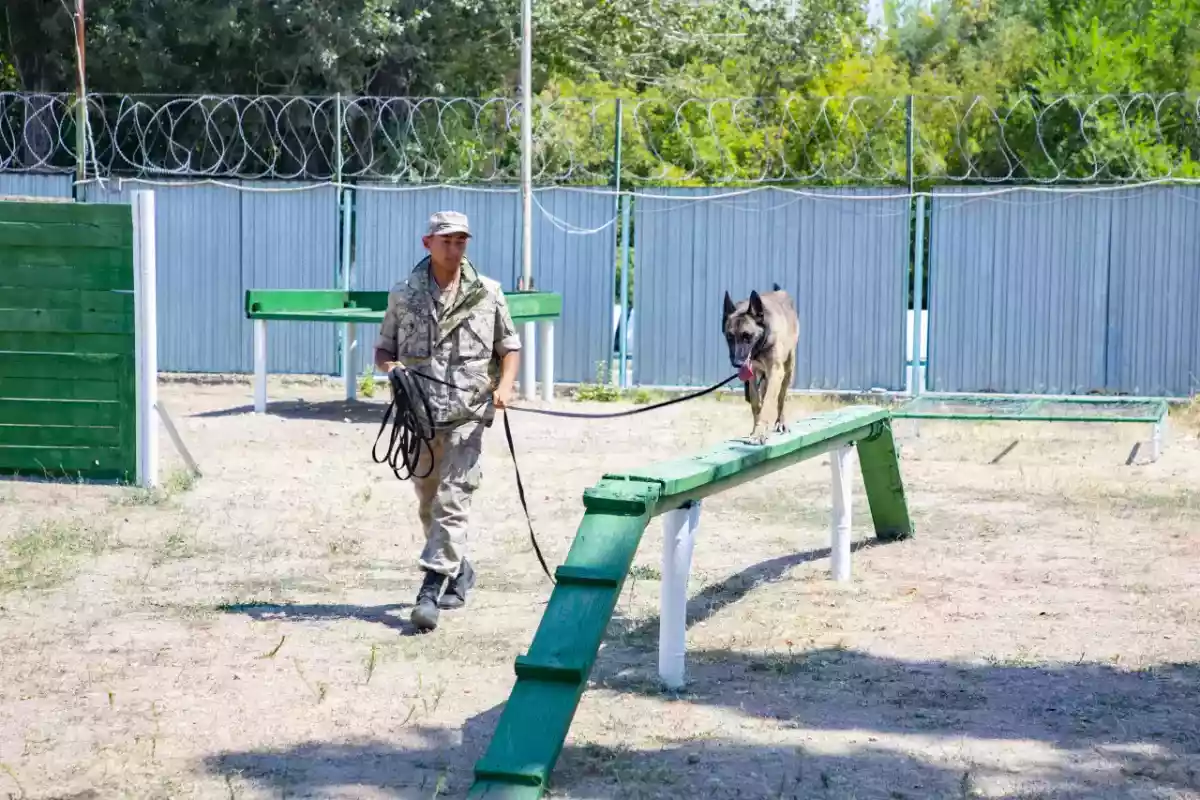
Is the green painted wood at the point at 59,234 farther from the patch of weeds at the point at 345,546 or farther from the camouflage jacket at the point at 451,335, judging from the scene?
the camouflage jacket at the point at 451,335

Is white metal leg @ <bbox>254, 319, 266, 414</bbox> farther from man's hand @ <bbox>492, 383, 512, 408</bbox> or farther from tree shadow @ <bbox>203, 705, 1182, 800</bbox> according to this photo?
tree shadow @ <bbox>203, 705, 1182, 800</bbox>

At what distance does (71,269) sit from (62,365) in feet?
1.98

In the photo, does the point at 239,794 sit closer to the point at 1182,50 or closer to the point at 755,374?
the point at 755,374

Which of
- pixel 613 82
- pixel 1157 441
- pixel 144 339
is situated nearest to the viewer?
pixel 144 339

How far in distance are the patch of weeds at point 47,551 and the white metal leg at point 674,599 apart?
3.17 metres

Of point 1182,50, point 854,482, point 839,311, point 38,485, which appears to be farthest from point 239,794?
point 1182,50

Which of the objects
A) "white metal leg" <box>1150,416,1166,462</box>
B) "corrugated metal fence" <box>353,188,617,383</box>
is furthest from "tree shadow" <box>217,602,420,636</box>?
"corrugated metal fence" <box>353,188,617,383</box>

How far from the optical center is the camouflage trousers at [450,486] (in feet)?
22.3

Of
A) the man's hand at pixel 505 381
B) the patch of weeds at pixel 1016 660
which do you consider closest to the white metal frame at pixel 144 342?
the man's hand at pixel 505 381

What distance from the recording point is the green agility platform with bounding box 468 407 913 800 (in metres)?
4.51

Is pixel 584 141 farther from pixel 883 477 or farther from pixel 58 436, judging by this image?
pixel 883 477

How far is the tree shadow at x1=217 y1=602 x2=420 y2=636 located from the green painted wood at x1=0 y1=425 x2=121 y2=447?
342 cm

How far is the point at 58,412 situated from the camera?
10188 mm

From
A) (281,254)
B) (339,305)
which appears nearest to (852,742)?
(339,305)
